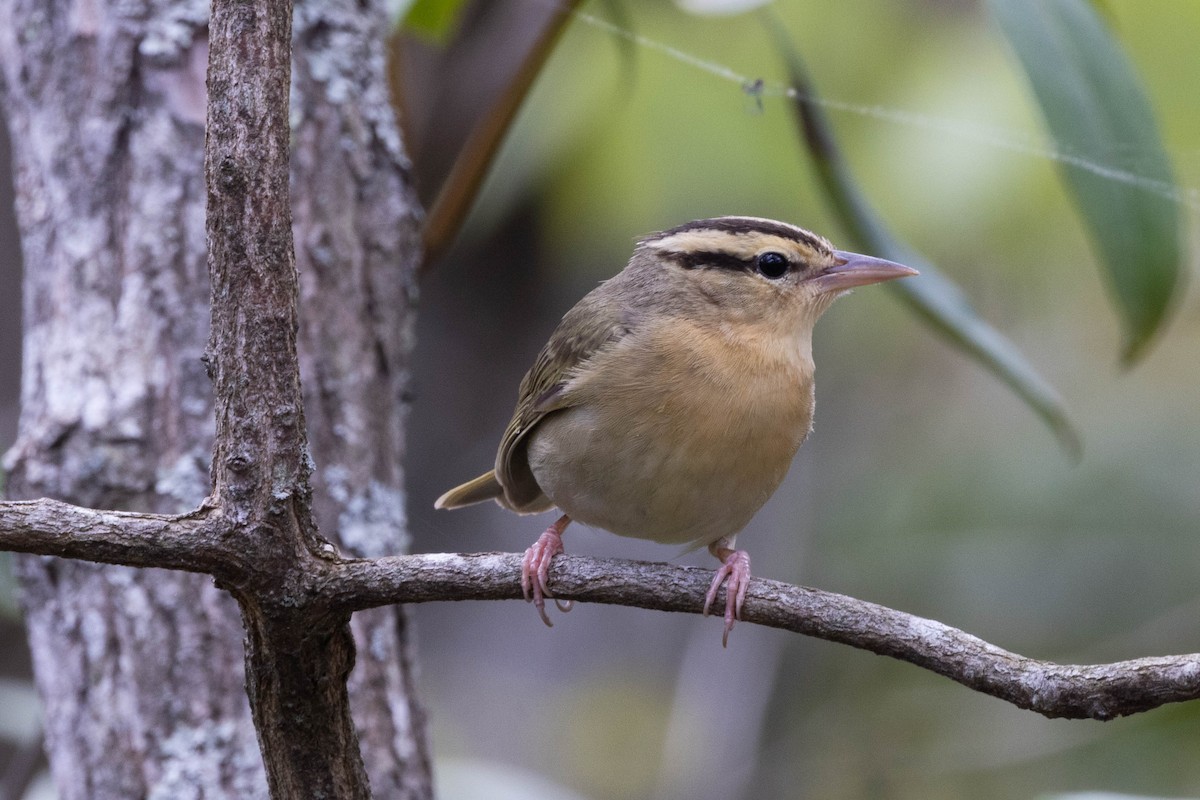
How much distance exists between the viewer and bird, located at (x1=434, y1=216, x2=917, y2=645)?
10.5 ft

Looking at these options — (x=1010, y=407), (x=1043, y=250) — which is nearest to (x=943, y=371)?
(x=1010, y=407)

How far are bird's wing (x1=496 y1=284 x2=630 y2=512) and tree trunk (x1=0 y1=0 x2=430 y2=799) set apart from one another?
0.37 metres

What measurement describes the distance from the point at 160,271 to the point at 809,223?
3703 mm

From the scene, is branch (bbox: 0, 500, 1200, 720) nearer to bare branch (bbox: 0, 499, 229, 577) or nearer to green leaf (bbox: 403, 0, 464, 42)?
bare branch (bbox: 0, 499, 229, 577)

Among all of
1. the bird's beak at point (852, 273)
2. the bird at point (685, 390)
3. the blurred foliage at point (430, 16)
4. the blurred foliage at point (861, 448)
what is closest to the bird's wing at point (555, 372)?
the bird at point (685, 390)

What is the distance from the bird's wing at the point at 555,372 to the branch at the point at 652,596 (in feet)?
3.29

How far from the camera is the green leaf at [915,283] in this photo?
4.05 m

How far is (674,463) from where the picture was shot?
10.4 ft

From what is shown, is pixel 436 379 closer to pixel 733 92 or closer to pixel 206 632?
pixel 733 92

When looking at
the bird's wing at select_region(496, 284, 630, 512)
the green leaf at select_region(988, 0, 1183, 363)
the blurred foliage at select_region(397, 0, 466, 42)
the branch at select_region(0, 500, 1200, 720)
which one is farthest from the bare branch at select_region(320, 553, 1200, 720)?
the blurred foliage at select_region(397, 0, 466, 42)

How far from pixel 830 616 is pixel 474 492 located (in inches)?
77.2

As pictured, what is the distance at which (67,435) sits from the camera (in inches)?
135

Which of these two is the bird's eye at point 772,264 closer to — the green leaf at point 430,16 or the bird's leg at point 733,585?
the bird's leg at point 733,585

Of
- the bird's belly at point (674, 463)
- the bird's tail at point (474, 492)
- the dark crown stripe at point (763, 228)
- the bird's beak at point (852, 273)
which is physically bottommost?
the bird's tail at point (474, 492)
